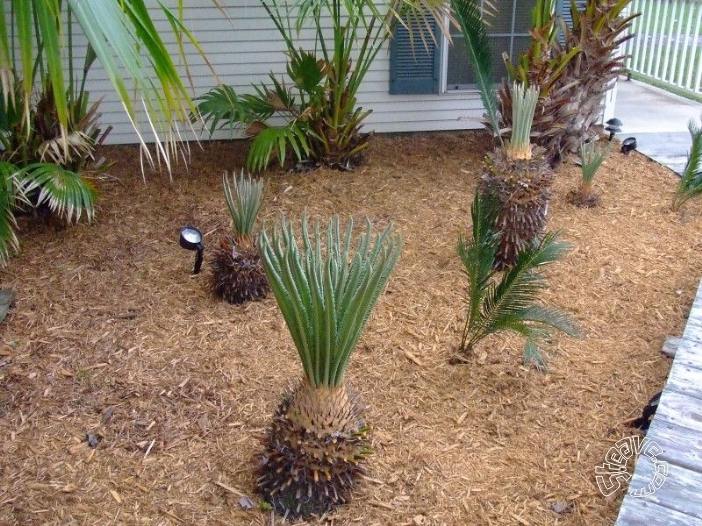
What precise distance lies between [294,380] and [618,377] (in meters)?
1.54

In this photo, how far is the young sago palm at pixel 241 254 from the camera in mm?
3455

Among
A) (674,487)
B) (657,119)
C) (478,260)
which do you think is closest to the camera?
(674,487)

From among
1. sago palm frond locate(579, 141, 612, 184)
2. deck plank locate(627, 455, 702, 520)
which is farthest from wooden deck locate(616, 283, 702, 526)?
sago palm frond locate(579, 141, 612, 184)

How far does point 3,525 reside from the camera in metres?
2.31

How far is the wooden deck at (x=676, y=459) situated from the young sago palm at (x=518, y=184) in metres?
1.18

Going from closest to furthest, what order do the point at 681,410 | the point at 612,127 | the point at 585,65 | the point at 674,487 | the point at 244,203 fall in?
the point at 674,487
the point at 681,410
the point at 244,203
the point at 585,65
the point at 612,127

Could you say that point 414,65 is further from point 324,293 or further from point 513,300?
point 324,293

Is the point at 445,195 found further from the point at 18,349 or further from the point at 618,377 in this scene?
the point at 18,349

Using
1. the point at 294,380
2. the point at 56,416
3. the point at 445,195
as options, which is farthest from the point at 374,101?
the point at 56,416

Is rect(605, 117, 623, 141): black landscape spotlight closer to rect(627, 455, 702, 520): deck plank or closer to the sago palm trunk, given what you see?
rect(627, 455, 702, 520): deck plank

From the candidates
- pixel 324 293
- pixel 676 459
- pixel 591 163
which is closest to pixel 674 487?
pixel 676 459

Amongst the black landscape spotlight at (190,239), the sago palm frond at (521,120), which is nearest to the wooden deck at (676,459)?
the sago palm frond at (521,120)

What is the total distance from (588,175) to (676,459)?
2.76m

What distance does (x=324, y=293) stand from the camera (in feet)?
6.91
